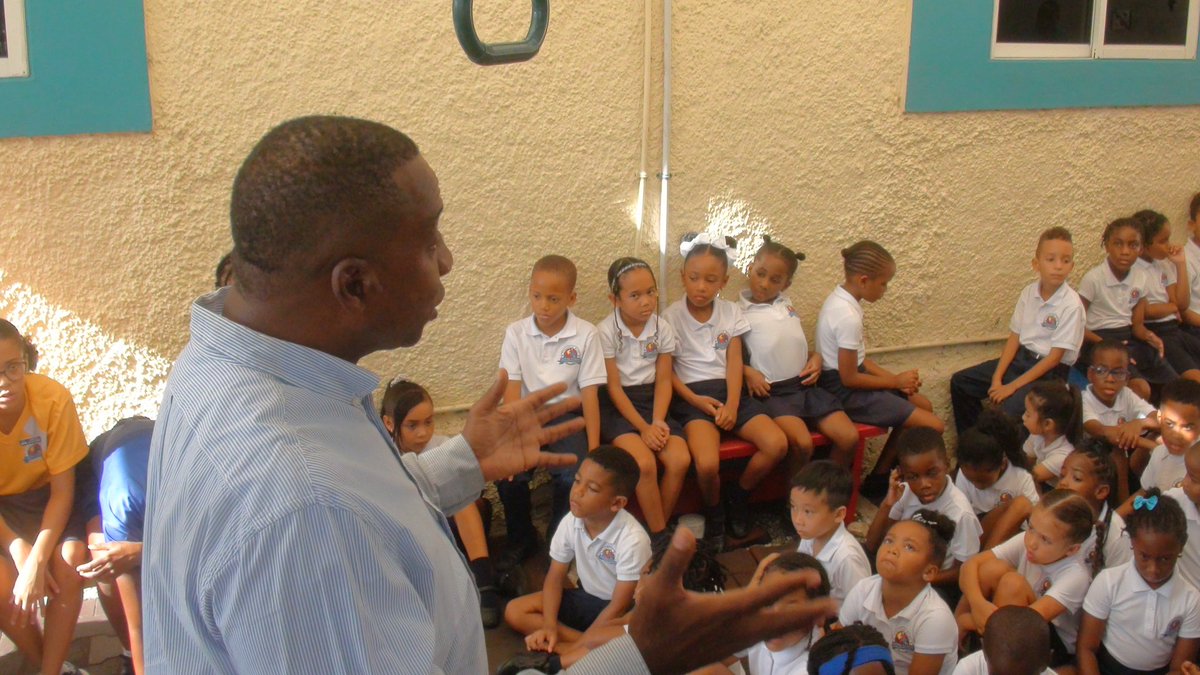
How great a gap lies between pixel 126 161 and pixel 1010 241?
3.97 m

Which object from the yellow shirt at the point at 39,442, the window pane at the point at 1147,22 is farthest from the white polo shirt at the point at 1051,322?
the yellow shirt at the point at 39,442

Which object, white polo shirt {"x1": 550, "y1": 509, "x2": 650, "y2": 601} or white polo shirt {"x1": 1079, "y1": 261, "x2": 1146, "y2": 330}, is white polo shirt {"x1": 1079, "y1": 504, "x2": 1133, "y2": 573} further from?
white polo shirt {"x1": 1079, "y1": 261, "x2": 1146, "y2": 330}

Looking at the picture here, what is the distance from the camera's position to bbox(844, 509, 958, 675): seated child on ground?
2977 millimetres

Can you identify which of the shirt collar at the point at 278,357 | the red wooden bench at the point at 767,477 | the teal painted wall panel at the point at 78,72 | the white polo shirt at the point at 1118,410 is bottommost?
Answer: the red wooden bench at the point at 767,477

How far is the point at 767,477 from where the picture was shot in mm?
4496

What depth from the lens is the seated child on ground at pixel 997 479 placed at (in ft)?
12.7

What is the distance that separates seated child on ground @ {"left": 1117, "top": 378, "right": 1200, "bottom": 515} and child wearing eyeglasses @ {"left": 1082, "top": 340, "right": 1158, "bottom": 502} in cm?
35

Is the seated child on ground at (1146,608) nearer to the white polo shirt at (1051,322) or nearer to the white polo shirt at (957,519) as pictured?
the white polo shirt at (957,519)

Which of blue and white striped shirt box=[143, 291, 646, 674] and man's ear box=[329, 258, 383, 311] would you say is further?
man's ear box=[329, 258, 383, 311]

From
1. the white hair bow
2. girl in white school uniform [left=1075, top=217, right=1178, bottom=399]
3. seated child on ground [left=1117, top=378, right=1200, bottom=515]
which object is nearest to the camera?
seated child on ground [left=1117, top=378, right=1200, bottom=515]

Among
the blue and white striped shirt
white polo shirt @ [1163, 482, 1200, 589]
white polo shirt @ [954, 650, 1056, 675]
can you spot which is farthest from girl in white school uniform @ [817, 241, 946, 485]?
the blue and white striped shirt

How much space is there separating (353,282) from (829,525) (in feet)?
8.19

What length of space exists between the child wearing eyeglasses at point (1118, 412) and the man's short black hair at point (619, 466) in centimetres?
226

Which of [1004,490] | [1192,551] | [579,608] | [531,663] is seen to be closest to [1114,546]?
[1192,551]
